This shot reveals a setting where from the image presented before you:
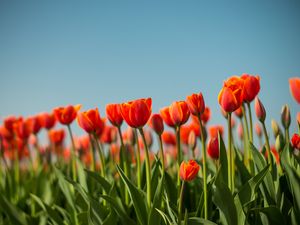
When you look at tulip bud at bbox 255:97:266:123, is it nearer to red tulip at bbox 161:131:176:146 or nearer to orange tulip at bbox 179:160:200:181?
orange tulip at bbox 179:160:200:181

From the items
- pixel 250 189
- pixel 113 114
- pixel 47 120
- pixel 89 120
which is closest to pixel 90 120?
pixel 89 120

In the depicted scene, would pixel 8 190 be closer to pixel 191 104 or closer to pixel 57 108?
pixel 57 108

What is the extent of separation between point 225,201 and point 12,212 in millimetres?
1163

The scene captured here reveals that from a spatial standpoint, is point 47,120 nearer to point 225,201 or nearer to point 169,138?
point 169,138

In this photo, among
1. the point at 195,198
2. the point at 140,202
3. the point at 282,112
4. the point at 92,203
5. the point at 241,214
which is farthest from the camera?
the point at 195,198

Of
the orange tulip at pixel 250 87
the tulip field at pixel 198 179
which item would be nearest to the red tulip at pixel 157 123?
the tulip field at pixel 198 179

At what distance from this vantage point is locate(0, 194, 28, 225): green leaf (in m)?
2.12

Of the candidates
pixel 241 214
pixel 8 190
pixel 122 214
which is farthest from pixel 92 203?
pixel 8 190

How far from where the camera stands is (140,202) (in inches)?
64.4

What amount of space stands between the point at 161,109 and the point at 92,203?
1.64ft

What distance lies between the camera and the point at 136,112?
1598 mm

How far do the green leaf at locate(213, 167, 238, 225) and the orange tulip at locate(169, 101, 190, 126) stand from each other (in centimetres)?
29

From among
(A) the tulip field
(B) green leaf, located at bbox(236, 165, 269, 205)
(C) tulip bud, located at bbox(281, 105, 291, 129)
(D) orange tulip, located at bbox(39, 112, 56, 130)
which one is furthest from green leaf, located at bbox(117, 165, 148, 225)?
(D) orange tulip, located at bbox(39, 112, 56, 130)

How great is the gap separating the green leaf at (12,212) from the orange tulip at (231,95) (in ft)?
3.99
